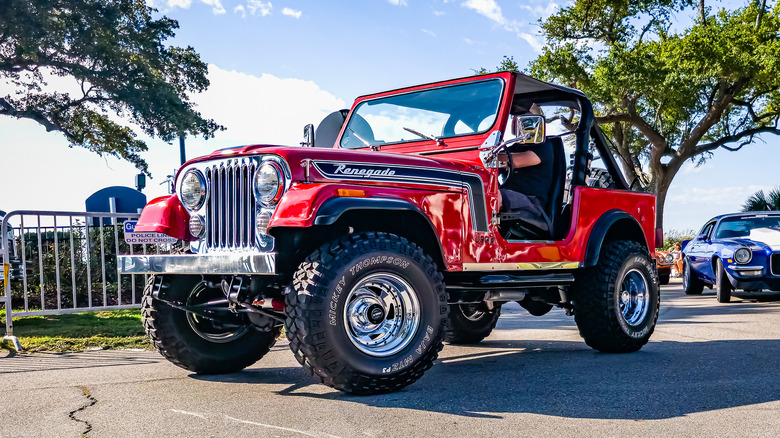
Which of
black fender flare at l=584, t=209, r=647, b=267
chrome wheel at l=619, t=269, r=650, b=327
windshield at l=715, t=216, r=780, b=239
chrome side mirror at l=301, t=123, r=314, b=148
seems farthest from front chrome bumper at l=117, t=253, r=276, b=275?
windshield at l=715, t=216, r=780, b=239

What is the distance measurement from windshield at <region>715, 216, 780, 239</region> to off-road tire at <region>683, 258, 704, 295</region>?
1299mm

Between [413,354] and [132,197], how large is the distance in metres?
25.2

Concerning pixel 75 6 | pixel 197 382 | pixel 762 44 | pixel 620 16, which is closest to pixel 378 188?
pixel 197 382

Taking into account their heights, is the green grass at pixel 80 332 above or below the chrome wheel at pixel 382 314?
below

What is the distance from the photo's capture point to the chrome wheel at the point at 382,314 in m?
4.74

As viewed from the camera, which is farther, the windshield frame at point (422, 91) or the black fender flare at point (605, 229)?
the black fender flare at point (605, 229)

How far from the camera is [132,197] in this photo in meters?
28.1

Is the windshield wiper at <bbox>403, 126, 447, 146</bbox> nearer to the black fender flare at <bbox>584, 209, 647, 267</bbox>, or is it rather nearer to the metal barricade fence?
the black fender flare at <bbox>584, 209, 647, 267</bbox>

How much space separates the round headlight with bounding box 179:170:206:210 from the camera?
527 centimetres

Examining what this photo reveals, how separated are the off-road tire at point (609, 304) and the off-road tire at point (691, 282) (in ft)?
25.9

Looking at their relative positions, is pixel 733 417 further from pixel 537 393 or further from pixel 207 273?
pixel 207 273

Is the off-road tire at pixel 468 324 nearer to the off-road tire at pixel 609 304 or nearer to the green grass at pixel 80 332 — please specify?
the off-road tire at pixel 609 304

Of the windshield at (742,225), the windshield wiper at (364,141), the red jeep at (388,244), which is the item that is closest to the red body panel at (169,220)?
the red jeep at (388,244)

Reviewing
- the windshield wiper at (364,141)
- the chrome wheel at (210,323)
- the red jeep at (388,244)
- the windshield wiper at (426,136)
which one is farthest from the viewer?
the windshield wiper at (364,141)
